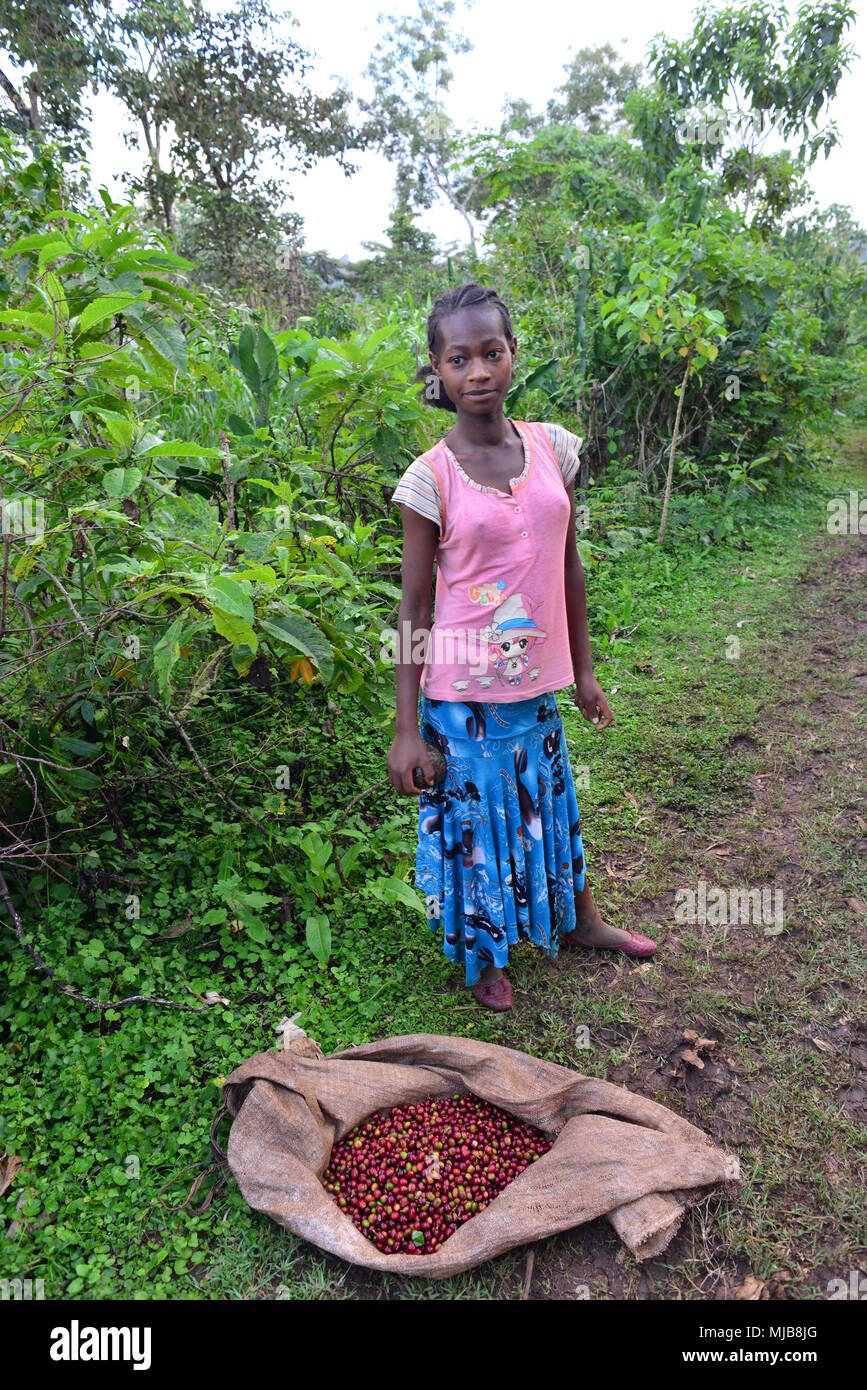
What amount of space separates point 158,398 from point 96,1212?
2.24 meters

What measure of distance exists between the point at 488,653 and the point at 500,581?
0.16 meters

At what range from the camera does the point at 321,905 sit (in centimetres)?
256

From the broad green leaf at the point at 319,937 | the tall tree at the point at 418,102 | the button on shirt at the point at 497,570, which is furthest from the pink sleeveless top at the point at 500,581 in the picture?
the tall tree at the point at 418,102

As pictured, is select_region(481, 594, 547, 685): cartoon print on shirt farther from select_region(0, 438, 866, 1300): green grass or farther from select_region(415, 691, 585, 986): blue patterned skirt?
select_region(0, 438, 866, 1300): green grass

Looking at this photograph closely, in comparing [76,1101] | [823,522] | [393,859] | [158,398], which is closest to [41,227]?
[158,398]

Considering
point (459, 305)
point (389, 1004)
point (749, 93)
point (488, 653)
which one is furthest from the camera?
point (749, 93)

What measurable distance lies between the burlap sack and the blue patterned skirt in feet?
0.95

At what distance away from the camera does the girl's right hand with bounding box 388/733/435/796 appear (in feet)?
6.51

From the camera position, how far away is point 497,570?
190 centimetres

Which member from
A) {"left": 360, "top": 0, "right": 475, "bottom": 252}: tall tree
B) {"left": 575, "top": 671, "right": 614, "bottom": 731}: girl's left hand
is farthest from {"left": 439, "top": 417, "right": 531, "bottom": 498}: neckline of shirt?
{"left": 360, "top": 0, "right": 475, "bottom": 252}: tall tree

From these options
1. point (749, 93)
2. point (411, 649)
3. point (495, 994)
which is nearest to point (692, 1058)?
point (495, 994)

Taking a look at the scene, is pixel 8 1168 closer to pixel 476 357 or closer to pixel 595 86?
pixel 476 357

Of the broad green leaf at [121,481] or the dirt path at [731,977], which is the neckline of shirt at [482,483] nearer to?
the broad green leaf at [121,481]
